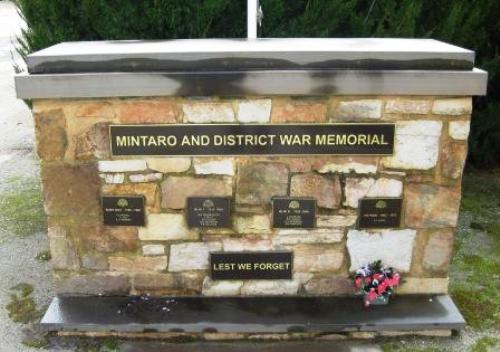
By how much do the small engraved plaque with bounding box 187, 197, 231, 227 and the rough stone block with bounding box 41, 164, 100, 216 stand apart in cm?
59

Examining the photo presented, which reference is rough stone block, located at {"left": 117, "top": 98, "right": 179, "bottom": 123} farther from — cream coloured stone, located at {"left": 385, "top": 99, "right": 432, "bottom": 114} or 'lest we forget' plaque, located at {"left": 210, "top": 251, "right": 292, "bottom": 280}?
cream coloured stone, located at {"left": 385, "top": 99, "right": 432, "bottom": 114}

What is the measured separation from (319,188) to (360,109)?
0.54 metres

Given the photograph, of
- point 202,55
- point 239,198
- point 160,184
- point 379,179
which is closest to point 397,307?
point 379,179

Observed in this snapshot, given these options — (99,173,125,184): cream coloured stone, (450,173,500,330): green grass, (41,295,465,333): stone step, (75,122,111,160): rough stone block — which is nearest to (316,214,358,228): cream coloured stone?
(41,295,465,333): stone step

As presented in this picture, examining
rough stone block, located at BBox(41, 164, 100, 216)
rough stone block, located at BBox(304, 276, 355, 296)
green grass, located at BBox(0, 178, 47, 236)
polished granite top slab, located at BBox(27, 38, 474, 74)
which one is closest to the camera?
polished granite top slab, located at BBox(27, 38, 474, 74)

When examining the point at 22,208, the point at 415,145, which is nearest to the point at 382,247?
the point at 415,145

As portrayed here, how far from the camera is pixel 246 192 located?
3.63 metres

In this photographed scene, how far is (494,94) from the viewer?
6254mm

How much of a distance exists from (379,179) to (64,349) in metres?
2.14

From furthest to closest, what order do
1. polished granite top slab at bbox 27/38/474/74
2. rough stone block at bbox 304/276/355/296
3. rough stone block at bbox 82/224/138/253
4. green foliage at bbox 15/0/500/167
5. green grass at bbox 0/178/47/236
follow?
green grass at bbox 0/178/47/236, green foliage at bbox 15/0/500/167, rough stone block at bbox 304/276/355/296, rough stone block at bbox 82/224/138/253, polished granite top slab at bbox 27/38/474/74

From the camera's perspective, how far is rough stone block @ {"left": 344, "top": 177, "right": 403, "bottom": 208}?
362 cm

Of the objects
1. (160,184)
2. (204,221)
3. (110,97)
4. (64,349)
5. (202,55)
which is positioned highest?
(202,55)

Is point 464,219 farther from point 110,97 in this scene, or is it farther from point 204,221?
point 110,97

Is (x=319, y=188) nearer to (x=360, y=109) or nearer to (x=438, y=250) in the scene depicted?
(x=360, y=109)
